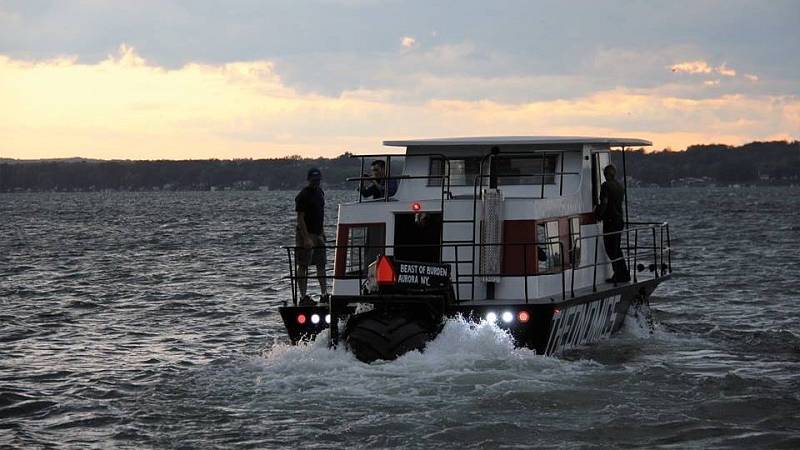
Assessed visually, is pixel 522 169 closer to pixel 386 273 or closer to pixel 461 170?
pixel 461 170

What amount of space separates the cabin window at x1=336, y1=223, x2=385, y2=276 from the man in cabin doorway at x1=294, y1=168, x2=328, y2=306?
0.31 meters

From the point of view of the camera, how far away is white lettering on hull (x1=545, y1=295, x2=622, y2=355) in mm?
17734

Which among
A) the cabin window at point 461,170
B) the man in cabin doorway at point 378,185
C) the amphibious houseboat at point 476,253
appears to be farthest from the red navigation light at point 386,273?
the cabin window at point 461,170

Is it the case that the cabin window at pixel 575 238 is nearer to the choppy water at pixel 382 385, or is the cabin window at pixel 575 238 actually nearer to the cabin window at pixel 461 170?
the choppy water at pixel 382 385

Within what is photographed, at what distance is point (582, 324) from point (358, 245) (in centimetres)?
356

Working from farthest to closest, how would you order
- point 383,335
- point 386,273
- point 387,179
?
point 387,179 < point 386,273 < point 383,335

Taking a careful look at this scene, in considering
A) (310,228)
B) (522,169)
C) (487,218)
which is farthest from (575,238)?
(310,228)

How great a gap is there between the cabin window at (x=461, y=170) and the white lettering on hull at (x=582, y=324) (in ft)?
8.91

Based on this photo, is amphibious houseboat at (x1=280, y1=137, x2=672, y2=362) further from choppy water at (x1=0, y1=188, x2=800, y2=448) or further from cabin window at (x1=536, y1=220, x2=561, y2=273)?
choppy water at (x1=0, y1=188, x2=800, y2=448)

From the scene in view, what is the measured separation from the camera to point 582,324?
19047mm

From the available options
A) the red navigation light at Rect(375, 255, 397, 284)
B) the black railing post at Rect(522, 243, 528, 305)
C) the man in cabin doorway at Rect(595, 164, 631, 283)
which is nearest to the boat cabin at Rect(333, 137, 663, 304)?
the black railing post at Rect(522, 243, 528, 305)

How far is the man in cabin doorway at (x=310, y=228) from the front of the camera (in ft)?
61.6

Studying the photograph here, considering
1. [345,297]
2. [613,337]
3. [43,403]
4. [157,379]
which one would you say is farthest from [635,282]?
[43,403]

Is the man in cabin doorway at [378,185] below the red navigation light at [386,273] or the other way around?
the other way around
